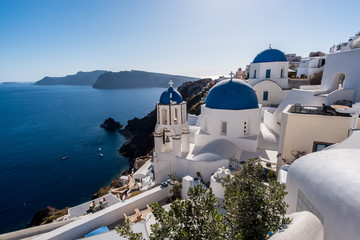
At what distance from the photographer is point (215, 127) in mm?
13281

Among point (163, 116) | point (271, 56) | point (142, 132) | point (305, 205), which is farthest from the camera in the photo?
point (142, 132)

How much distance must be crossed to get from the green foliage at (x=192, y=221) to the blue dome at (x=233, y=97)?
10.4 meters

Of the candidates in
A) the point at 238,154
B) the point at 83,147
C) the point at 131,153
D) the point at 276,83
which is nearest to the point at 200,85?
the point at 131,153

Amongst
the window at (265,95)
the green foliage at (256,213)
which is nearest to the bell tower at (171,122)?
the green foliage at (256,213)

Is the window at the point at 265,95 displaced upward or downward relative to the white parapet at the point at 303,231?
upward

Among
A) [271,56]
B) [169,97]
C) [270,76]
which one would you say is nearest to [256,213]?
[169,97]

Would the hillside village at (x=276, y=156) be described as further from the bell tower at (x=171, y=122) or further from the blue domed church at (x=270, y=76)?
the blue domed church at (x=270, y=76)

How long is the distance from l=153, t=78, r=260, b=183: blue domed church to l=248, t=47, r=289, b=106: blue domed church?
28.1 feet

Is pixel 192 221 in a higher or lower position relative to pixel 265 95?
lower

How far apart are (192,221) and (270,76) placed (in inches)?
880

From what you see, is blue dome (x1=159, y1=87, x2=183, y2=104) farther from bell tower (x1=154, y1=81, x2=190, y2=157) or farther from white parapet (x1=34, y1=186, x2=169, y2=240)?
white parapet (x1=34, y1=186, x2=169, y2=240)

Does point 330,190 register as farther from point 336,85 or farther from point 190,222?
point 336,85

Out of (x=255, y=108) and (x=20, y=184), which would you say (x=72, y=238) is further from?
(x=20, y=184)

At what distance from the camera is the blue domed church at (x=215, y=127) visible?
12359 mm
